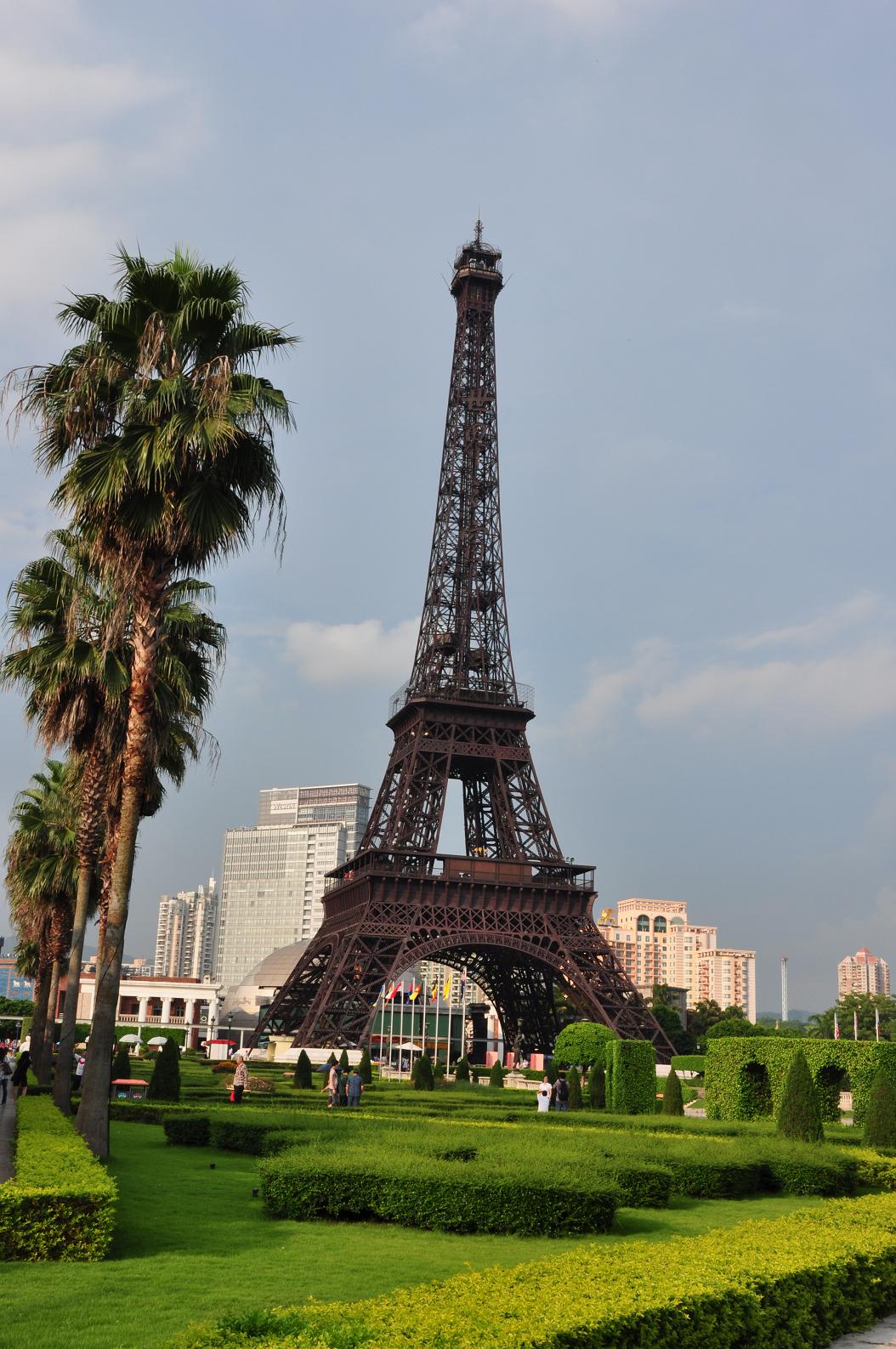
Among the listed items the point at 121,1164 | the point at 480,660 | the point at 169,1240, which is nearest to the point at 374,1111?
the point at 121,1164

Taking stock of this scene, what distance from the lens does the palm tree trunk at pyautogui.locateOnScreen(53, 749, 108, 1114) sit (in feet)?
84.9

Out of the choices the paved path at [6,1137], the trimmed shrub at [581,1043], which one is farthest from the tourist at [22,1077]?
the trimmed shrub at [581,1043]

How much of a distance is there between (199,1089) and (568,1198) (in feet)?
89.5

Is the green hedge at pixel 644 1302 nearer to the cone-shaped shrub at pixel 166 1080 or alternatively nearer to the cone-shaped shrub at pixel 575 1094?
the cone-shaped shrub at pixel 166 1080

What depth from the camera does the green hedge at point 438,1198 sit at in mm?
16328

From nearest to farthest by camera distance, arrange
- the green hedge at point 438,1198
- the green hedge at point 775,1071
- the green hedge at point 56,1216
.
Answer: the green hedge at point 56,1216
the green hedge at point 438,1198
the green hedge at point 775,1071

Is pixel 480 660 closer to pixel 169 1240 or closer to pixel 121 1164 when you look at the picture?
pixel 121 1164

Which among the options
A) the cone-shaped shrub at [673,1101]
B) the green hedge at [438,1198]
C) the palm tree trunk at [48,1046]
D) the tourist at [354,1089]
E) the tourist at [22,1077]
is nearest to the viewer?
the green hedge at [438,1198]

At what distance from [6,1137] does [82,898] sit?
18.4ft

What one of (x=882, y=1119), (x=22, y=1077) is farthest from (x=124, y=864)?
(x=882, y=1119)

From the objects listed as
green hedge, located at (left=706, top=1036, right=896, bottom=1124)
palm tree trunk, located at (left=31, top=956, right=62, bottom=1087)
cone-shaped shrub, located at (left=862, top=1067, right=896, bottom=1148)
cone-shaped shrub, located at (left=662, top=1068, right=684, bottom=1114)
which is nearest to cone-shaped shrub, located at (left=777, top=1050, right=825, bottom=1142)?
cone-shaped shrub, located at (left=862, top=1067, right=896, bottom=1148)

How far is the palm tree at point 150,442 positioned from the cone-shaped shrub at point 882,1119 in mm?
17723

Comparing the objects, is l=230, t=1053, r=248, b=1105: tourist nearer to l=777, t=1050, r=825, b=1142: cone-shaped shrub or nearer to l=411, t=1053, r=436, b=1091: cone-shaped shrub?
l=411, t=1053, r=436, b=1091: cone-shaped shrub

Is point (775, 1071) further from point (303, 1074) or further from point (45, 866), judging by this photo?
point (45, 866)
